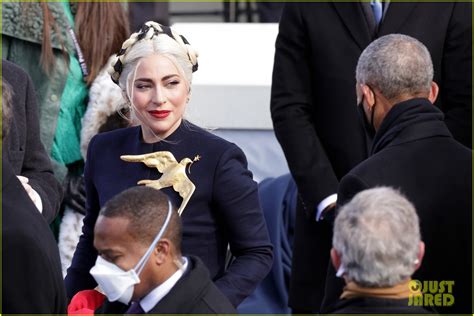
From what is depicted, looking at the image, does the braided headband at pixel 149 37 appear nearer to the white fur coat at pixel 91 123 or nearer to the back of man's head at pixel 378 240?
the back of man's head at pixel 378 240

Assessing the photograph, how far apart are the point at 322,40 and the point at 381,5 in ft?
1.00

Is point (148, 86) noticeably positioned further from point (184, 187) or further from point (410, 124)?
point (410, 124)

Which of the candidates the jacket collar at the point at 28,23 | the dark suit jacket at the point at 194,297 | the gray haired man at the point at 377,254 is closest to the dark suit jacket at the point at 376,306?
the gray haired man at the point at 377,254

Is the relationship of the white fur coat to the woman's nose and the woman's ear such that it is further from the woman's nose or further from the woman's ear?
the woman's ear

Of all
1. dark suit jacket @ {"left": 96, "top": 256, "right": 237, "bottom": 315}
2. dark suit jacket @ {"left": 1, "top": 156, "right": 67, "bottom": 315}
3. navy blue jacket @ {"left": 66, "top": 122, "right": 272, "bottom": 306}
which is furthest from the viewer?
navy blue jacket @ {"left": 66, "top": 122, "right": 272, "bottom": 306}

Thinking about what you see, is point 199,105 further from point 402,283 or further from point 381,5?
point 402,283

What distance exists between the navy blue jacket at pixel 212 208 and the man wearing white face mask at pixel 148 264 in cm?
37

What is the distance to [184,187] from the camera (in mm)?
3260

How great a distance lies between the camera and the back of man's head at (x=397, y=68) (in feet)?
11.8

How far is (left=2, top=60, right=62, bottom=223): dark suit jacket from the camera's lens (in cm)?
358

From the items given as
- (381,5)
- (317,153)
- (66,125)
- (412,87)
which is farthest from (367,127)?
(66,125)

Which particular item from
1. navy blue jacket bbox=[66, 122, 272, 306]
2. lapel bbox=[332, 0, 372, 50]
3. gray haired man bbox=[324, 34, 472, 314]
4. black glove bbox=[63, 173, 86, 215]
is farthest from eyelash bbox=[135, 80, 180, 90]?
black glove bbox=[63, 173, 86, 215]

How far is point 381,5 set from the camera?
175 inches

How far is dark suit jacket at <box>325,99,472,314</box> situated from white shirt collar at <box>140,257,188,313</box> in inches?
26.5
